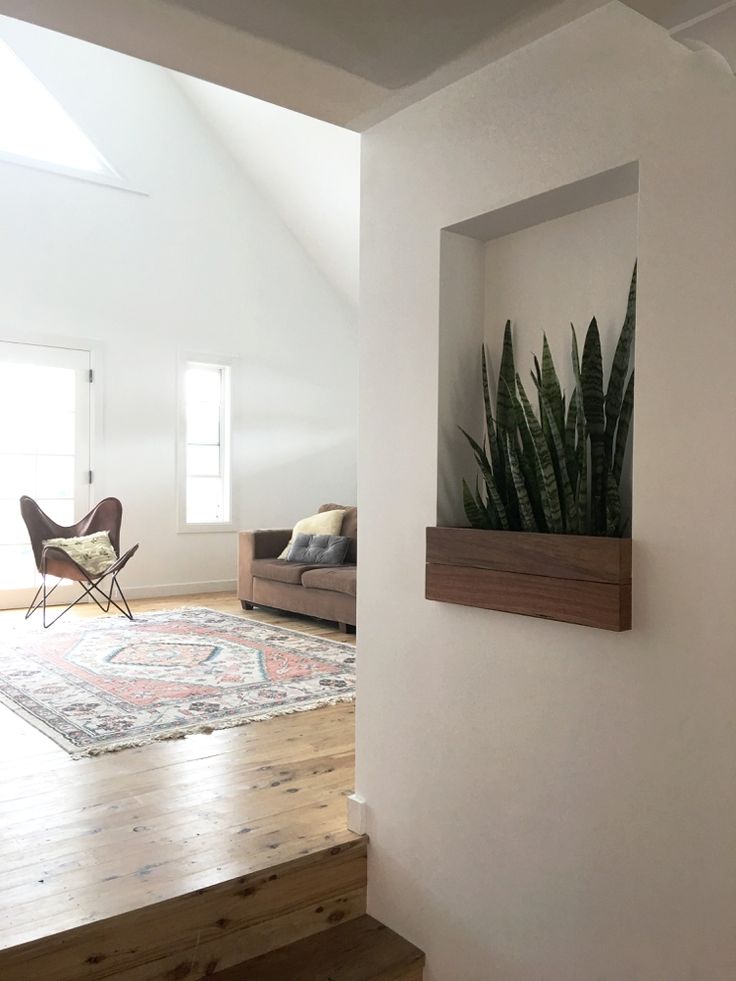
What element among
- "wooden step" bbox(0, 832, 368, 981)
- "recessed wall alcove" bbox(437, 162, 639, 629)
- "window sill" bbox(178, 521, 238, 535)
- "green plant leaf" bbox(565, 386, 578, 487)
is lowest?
"wooden step" bbox(0, 832, 368, 981)

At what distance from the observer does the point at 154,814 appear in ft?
8.28

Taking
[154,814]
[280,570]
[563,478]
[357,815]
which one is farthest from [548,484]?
[280,570]

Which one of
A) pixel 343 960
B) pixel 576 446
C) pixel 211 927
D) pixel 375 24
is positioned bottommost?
pixel 343 960

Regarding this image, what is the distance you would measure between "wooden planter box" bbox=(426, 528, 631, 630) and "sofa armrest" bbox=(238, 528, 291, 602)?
4660mm

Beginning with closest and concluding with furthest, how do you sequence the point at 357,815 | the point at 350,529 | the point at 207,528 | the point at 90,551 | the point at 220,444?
the point at 357,815 → the point at 90,551 → the point at 350,529 → the point at 207,528 → the point at 220,444

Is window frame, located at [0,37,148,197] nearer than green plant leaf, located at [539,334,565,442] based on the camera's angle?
No

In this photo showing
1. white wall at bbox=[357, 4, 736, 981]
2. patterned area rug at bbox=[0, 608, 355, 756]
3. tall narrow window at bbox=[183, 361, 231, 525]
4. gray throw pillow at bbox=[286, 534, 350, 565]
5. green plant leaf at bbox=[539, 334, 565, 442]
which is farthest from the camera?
tall narrow window at bbox=[183, 361, 231, 525]

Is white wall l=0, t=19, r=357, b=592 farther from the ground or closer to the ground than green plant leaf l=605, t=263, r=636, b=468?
farther from the ground

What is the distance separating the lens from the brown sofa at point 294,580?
5.75 m

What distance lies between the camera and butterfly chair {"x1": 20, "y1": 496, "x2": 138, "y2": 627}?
5980 mm

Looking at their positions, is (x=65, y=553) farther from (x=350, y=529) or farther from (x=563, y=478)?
(x=563, y=478)

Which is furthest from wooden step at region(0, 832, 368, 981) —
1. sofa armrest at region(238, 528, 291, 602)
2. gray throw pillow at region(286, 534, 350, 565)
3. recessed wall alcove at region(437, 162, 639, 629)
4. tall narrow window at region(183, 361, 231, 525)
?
tall narrow window at region(183, 361, 231, 525)

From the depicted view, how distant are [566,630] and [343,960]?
3.35 feet

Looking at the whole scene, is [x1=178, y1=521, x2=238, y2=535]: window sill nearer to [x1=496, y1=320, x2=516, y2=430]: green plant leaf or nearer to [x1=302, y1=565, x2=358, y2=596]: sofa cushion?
[x1=302, y1=565, x2=358, y2=596]: sofa cushion
